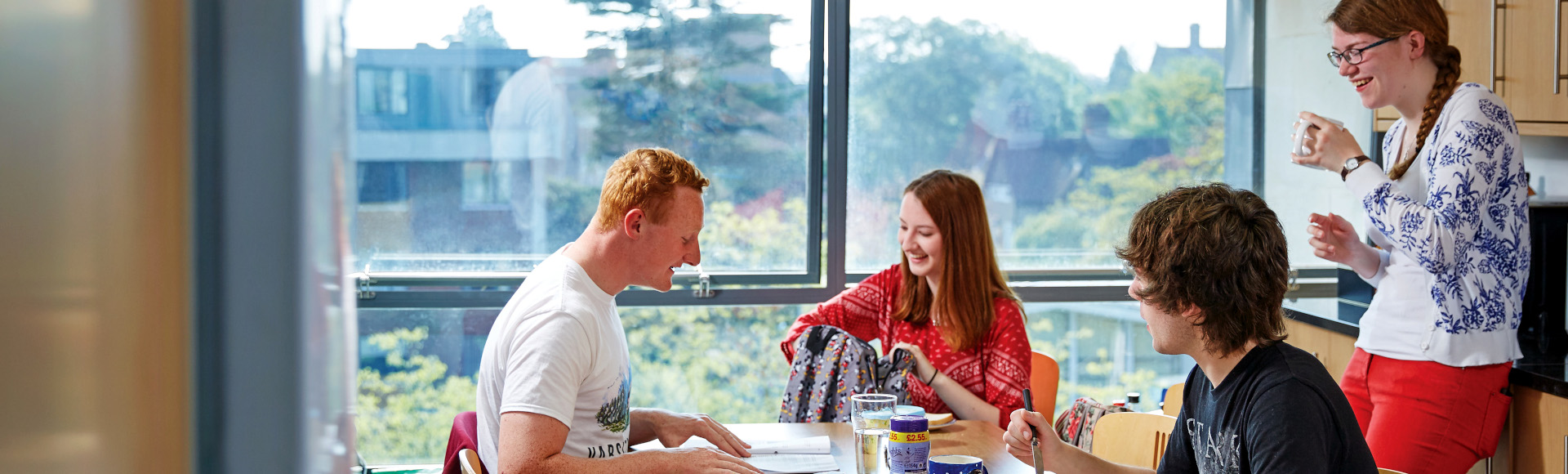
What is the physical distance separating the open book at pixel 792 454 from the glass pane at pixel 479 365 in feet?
4.51

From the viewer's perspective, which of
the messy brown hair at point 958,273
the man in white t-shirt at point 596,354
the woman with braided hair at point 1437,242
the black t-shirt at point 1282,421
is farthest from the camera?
the messy brown hair at point 958,273

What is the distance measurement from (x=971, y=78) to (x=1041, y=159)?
345mm

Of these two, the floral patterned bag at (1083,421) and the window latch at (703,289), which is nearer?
the floral patterned bag at (1083,421)

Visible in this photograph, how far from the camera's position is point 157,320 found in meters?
0.17

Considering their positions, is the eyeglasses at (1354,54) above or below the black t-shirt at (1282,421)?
above

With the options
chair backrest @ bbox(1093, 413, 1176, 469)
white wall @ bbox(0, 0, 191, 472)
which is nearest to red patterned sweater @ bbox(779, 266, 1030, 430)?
chair backrest @ bbox(1093, 413, 1176, 469)

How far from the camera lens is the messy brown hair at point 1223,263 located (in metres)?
1.22

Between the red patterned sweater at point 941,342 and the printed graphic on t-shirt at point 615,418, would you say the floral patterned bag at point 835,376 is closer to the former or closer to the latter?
the red patterned sweater at point 941,342

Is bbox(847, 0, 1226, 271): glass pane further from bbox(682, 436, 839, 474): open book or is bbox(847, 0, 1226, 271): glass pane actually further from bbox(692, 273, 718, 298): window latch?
bbox(682, 436, 839, 474): open book

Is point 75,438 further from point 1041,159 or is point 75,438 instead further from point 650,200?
point 1041,159

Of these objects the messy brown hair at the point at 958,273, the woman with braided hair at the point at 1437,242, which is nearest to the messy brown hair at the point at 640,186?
the messy brown hair at the point at 958,273

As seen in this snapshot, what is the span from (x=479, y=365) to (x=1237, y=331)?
2.44 m

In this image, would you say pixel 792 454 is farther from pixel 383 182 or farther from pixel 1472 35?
pixel 1472 35

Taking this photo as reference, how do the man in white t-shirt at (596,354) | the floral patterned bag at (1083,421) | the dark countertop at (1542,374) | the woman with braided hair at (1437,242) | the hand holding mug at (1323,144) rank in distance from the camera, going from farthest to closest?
the floral patterned bag at (1083,421) < the hand holding mug at (1323,144) < the dark countertop at (1542,374) < the woman with braided hair at (1437,242) < the man in white t-shirt at (596,354)
